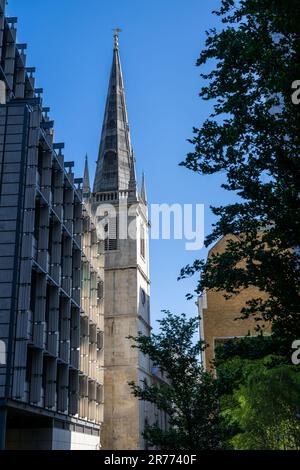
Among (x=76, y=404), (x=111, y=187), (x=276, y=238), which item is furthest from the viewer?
(x=111, y=187)

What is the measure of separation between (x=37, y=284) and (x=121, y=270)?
1459 inches

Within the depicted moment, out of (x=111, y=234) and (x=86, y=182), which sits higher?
(x=86, y=182)

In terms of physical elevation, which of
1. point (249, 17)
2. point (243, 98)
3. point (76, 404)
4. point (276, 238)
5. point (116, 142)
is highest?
point (116, 142)

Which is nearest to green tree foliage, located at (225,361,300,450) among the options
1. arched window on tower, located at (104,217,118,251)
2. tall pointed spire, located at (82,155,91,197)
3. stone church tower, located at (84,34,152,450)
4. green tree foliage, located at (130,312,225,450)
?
green tree foliage, located at (130,312,225,450)

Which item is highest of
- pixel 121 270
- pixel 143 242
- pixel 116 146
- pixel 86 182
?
pixel 116 146

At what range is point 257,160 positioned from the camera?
15.7 m

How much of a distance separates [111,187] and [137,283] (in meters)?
14.2

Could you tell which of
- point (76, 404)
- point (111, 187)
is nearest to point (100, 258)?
point (76, 404)

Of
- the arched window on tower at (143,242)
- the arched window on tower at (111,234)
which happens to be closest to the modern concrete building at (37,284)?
the arched window on tower at (111,234)

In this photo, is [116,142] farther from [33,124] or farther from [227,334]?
[33,124]

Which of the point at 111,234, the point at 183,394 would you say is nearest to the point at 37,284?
the point at 183,394

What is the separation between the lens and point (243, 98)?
15.6 metres

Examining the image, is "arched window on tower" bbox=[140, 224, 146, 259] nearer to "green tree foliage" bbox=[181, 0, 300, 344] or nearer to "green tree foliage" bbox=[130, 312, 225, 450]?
"green tree foliage" bbox=[130, 312, 225, 450]

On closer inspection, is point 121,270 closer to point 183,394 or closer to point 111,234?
point 111,234
